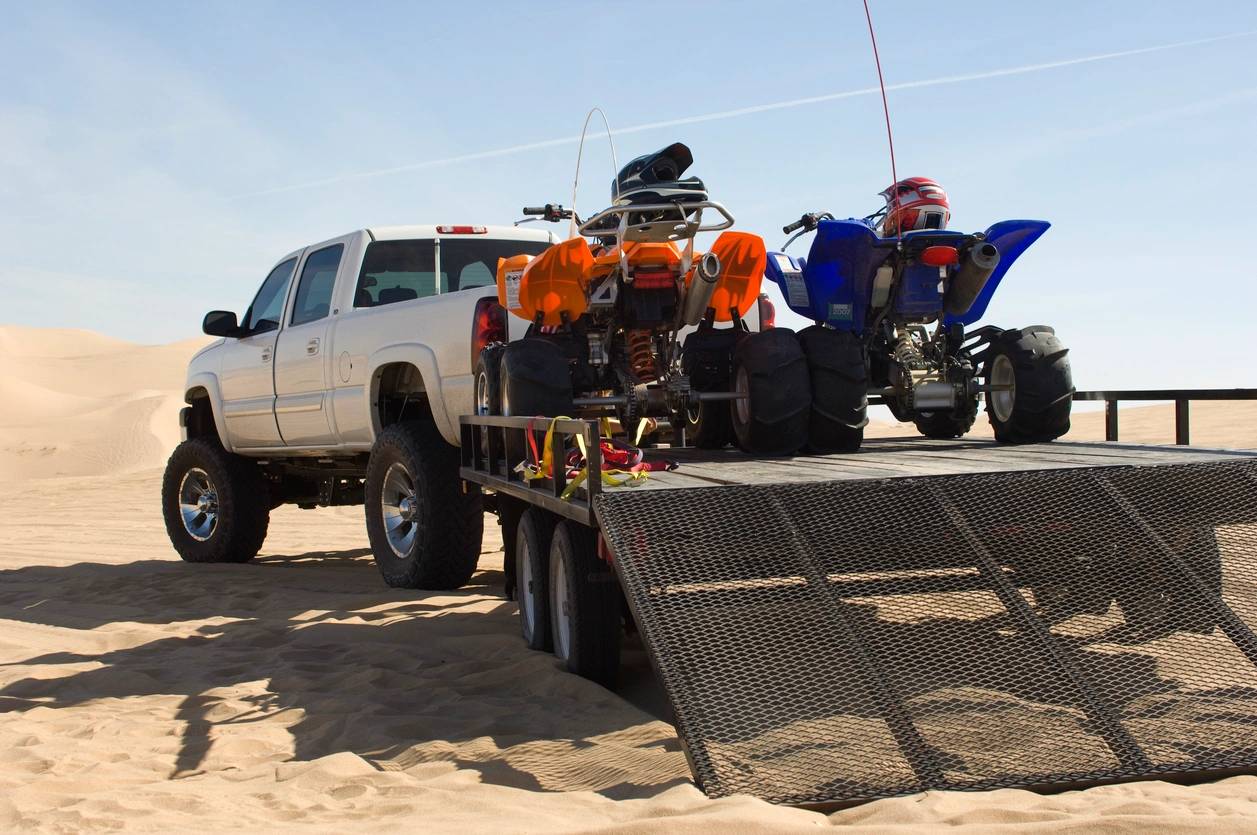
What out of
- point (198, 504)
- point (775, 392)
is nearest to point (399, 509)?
point (775, 392)

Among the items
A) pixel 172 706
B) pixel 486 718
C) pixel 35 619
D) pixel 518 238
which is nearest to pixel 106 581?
pixel 35 619

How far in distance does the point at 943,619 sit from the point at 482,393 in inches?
144

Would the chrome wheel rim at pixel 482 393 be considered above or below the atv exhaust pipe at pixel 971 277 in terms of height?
below

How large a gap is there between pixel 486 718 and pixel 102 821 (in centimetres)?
151

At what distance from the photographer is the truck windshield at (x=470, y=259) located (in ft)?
30.3

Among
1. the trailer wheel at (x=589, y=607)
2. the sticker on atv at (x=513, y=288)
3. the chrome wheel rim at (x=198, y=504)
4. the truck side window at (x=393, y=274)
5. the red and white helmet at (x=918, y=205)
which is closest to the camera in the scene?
the trailer wheel at (x=589, y=607)

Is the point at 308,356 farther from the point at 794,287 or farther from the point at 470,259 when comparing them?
the point at 794,287

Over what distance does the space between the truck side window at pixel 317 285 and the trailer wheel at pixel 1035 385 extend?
187 inches

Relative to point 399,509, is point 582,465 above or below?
above

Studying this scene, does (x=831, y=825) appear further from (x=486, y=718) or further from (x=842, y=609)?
(x=486, y=718)

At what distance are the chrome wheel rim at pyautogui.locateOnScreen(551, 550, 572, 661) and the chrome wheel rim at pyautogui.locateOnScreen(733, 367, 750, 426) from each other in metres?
1.38

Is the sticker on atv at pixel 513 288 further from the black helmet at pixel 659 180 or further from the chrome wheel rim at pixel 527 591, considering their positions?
the chrome wheel rim at pixel 527 591

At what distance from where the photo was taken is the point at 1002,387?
7.14 metres

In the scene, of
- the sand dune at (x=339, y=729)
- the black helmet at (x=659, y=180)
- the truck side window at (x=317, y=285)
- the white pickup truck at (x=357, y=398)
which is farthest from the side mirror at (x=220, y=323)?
the black helmet at (x=659, y=180)
